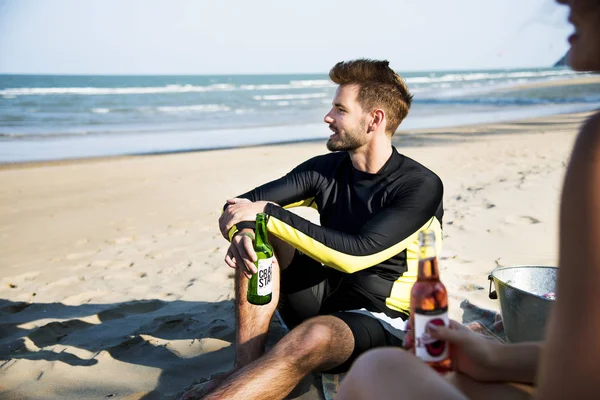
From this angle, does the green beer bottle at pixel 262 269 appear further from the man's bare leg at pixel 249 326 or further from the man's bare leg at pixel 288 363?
the man's bare leg at pixel 288 363

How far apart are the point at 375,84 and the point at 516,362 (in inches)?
85.7

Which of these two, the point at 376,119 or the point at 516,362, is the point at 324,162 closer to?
the point at 376,119

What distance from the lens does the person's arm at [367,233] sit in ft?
10.0

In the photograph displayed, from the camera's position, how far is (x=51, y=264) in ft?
19.4

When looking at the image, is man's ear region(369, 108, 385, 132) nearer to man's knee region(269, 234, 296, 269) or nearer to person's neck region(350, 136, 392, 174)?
person's neck region(350, 136, 392, 174)

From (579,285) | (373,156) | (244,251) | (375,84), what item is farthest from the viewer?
(375,84)

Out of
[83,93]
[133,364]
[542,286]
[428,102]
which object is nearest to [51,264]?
[133,364]

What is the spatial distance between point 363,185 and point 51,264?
3.69m

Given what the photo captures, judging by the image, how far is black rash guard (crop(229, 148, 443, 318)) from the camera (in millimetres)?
3076

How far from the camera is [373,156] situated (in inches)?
141

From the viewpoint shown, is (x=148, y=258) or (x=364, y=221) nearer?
(x=364, y=221)

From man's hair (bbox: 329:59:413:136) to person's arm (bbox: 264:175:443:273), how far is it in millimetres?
595

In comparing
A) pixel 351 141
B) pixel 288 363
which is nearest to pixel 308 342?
pixel 288 363

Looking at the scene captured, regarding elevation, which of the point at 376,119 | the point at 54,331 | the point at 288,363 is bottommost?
the point at 54,331
